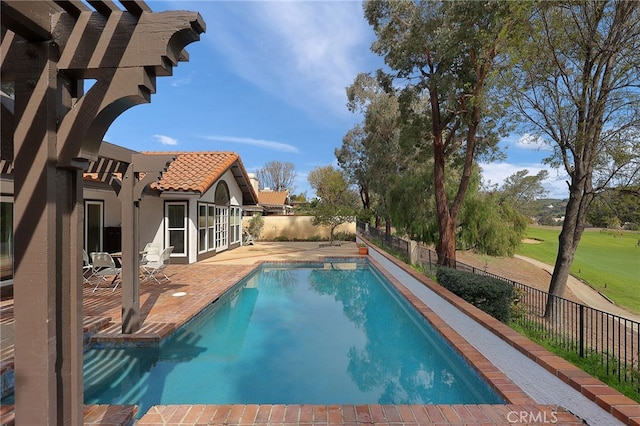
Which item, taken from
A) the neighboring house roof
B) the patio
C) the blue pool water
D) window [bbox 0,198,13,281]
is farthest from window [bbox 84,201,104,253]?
the blue pool water

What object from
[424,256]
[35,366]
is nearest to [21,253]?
[35,366]

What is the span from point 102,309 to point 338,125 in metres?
25.5

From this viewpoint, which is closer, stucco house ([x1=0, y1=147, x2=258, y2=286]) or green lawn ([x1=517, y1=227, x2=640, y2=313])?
stucco house ([x1=0, y1=147, x2=258, y2=286])

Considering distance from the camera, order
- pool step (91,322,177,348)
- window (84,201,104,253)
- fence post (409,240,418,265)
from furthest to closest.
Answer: fence post (409,240,418,265) → window (84,201,104,253) → pool step (91,322,177,348)

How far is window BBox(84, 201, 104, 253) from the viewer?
10188mm

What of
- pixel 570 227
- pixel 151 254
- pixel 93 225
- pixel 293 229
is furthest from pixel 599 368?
pixel 293 229

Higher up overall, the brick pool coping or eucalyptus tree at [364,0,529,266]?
eucalyptus tree at [364,0,529,266]

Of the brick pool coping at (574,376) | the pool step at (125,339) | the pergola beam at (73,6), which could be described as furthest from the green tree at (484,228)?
the pergola beam at (73,6)

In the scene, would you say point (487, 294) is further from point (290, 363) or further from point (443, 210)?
point (443, 210)

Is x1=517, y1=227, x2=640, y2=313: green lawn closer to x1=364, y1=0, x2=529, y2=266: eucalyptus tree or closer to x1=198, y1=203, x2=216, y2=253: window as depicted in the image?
x1=364, y1=0, x2=529, y2=266: eucalyptus tree

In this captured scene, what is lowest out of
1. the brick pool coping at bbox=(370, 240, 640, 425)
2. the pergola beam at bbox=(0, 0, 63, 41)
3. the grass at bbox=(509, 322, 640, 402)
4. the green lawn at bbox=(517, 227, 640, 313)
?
the green lawn at bbox=(517, 227, 640, 313)

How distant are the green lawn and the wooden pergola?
1252 cm

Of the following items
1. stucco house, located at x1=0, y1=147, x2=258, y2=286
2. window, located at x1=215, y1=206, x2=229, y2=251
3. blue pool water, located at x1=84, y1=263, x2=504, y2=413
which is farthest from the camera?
window, located at x1=215, y1=206, x2=229, y2=251

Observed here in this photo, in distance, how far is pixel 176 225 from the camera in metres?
12.4
